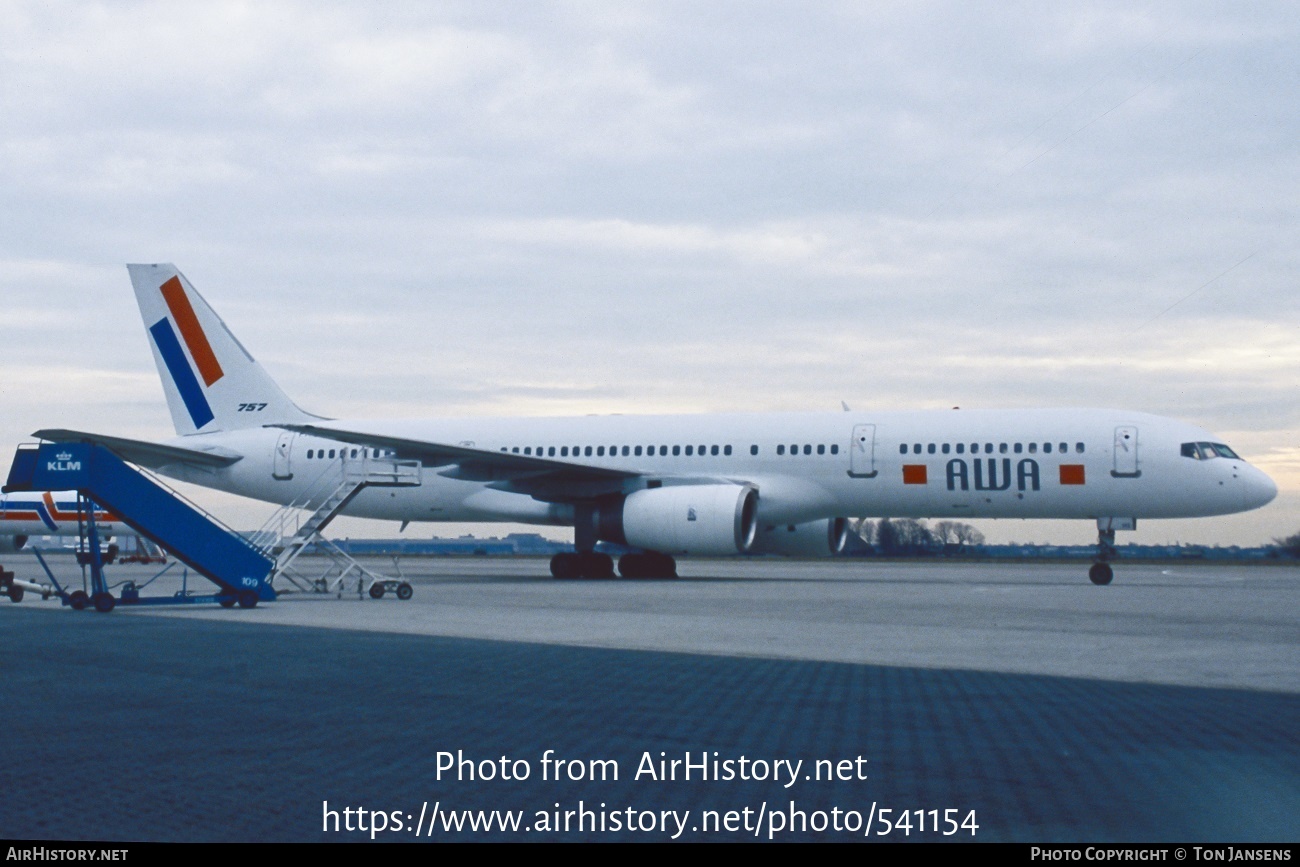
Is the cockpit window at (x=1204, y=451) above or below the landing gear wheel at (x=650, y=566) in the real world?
above

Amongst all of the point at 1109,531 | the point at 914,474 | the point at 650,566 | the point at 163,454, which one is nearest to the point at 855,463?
the point at 914,474

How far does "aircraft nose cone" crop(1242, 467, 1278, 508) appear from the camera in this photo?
26000mm

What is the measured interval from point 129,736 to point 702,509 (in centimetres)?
2031

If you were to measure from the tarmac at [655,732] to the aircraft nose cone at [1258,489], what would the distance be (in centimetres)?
1185

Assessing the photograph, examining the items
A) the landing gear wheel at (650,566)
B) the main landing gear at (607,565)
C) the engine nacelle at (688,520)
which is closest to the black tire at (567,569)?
the main landing gear at (607,565)

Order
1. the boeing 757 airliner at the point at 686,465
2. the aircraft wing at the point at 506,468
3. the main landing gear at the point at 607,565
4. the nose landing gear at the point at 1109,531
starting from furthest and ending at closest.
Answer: the main landing gear at the point at 607,565
the aircraft wing at the point at 506,468
the nose landing gear at the point at 1109,531
the boeing 757 airliner at the point at 686,465

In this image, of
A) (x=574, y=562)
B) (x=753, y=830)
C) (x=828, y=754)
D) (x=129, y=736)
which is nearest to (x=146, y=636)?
(x=129, y=736)

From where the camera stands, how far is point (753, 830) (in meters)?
5.02

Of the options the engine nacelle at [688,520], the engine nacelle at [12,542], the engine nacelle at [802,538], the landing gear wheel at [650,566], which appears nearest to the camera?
the engine nacelle at [688,520]

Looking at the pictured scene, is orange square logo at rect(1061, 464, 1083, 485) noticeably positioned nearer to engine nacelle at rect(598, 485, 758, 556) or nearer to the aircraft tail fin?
engine nacelle at rect(598, 485, 758, 556)

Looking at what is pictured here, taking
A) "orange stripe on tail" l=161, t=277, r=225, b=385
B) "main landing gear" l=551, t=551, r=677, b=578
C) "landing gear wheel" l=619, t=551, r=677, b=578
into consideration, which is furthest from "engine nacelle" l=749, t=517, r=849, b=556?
"orange stripe on tail" l=161, t=277, r=225, b=385

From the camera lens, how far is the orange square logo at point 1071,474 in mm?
26406

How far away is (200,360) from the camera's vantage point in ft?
114

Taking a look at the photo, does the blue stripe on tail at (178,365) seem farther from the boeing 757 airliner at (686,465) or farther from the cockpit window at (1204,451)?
the cockpit window at (1204,451)
